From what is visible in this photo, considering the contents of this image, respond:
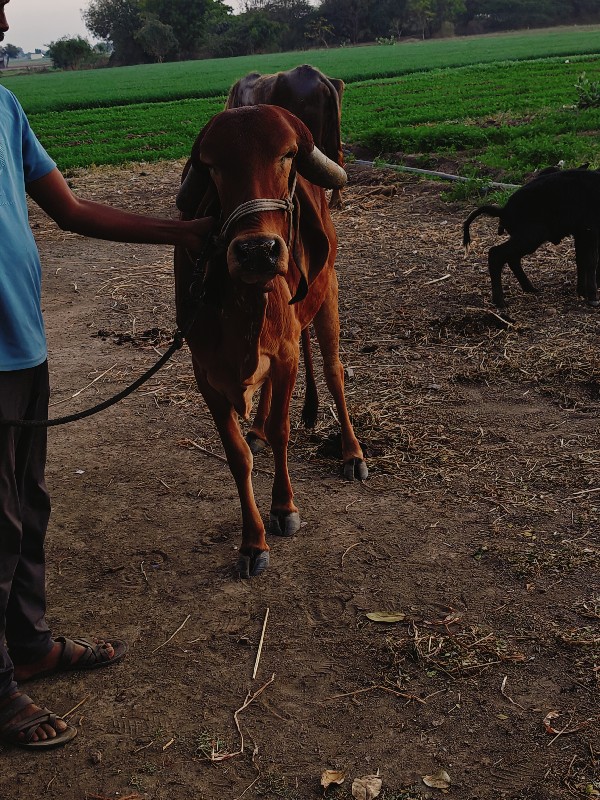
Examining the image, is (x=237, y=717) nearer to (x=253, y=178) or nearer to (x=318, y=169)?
(x=253, y=178)

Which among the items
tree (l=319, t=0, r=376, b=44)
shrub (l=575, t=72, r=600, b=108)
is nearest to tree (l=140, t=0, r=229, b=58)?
tree (l=319, t=0, r=376, b=44)

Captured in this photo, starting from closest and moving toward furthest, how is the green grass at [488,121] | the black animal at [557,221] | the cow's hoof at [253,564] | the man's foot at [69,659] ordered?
the man's foot at [69,659] → the cow's hoof at [253,564] → the black animal at [557,221] → the green grass at [488,121]

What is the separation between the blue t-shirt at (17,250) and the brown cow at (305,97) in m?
3.13

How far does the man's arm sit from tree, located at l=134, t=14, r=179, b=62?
92789mm

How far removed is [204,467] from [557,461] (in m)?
2.16

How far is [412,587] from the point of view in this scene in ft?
13.6

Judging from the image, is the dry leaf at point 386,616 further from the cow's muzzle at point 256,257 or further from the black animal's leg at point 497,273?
the black animal's leg at point 497,273

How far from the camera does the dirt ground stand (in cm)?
317

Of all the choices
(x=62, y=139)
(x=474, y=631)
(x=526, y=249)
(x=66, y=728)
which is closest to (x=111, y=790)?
(x=66, y=728)

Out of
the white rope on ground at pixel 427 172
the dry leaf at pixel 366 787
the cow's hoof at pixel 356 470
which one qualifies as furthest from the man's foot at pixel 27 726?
the white rope on ground at pixel 427 172

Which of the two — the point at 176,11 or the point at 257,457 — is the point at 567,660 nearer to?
the point at 257,457

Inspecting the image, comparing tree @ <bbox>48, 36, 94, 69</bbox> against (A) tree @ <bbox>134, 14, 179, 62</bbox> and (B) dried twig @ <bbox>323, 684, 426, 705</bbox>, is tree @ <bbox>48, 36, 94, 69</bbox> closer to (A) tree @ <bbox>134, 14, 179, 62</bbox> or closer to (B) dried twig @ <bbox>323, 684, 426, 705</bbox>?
(A) tree @ <bbox>134, 14, 179, 62</bbox>

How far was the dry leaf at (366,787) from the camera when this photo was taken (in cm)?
296

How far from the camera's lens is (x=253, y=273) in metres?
3.29
